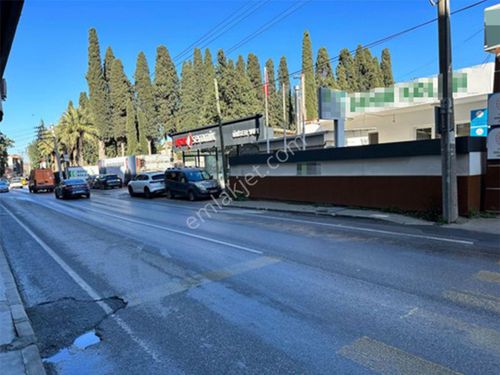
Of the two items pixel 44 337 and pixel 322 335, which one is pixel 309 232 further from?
pixel 44 337

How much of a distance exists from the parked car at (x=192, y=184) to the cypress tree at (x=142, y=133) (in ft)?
124

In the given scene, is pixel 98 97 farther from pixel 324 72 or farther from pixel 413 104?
pixel 413 104

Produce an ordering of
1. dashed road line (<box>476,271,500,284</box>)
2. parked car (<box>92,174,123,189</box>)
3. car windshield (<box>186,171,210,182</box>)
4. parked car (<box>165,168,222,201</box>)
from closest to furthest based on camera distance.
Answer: dashed road line (<box>476,271,500,284</box>) < parked car (<box>165,168,222,201</box>) < car windshield (<box>186,171,210,182</box>) < parked car (<box>92,174,123,189</box>)

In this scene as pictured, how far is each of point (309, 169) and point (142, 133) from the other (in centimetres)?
4778

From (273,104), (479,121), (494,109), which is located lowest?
(494,109)

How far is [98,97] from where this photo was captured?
60750mm

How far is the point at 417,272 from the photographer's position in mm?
6324

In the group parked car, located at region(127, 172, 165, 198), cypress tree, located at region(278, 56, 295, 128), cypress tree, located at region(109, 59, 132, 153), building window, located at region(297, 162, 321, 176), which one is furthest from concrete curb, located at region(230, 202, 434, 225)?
cypress tree, located at region(278, 56, 295, 128)

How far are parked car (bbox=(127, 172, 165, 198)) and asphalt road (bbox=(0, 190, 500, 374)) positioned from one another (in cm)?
1621

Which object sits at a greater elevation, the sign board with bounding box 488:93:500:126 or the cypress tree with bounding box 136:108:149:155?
the cypress tree with bounding box 136:108:149:155

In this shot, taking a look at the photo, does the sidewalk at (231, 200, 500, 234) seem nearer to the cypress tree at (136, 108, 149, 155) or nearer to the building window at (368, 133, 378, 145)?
the building window at (368, 133, 378, 145)

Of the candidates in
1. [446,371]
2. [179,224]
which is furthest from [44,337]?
[179,224]

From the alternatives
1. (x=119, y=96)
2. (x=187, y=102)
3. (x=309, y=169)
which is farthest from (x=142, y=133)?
(x=309, y=169)

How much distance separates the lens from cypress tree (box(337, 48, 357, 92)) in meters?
59.7
